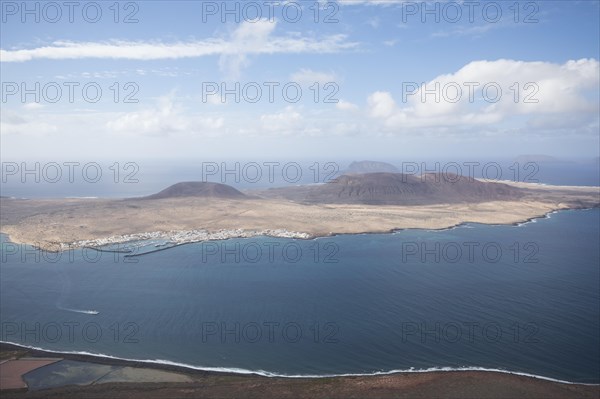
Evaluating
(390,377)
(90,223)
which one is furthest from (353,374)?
(90,223)

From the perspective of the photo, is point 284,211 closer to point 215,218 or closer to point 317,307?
point 215,218

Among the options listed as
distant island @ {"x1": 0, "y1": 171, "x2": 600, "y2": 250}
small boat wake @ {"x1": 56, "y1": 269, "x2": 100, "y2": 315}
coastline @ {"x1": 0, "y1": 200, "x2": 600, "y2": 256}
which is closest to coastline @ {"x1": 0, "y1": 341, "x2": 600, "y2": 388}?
small boat wake @ {"x1": 56, "y1": 269, "x2": 100, "y2": 315}

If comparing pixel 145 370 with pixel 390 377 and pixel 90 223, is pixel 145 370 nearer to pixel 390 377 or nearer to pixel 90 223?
pixel 390 377

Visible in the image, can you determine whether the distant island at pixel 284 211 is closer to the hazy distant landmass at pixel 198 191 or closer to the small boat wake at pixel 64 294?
the hazy distant landmass at pixel 198 191

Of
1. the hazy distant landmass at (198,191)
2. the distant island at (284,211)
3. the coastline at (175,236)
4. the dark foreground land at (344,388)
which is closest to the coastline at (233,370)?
the dark foreground land at (344,388)

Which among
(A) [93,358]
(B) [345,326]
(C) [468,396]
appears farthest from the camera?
(B) [345,326]
